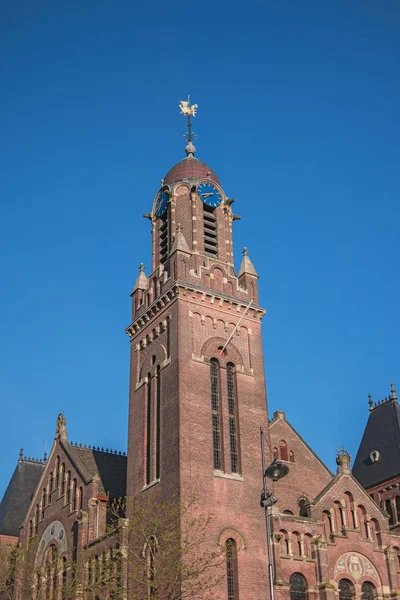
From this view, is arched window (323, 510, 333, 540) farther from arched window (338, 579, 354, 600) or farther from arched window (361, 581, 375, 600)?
arched window (361, 581, 375, 600)

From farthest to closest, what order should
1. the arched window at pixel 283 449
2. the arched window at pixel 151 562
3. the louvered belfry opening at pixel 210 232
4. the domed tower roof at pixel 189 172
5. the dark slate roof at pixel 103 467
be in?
the domed tower roof at pixel 189 172 < the louvered belfry opening at pixel 210 232 < the dark slate roof at pixel 103 467 < the arched window at pixel 283 449 < the arched window at pixel 151 562

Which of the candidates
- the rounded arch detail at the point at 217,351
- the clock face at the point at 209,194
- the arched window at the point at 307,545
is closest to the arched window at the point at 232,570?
the arched window at the point at 307,545

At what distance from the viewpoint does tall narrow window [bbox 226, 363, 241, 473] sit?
4817 cm

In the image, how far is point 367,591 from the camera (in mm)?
47500

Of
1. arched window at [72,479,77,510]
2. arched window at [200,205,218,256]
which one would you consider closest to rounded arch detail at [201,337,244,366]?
arched window at [200,205,218,256]

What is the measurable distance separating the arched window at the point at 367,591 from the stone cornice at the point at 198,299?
59.8 feet

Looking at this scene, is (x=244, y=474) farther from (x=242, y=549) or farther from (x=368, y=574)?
(x=368, y=574)

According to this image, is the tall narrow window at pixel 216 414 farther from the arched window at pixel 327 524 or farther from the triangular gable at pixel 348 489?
the arched window at pixel 327 524

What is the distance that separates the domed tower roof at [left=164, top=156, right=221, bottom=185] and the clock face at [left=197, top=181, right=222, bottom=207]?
0.96 meters

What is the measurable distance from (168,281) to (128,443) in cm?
1103

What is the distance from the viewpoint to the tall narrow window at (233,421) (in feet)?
158

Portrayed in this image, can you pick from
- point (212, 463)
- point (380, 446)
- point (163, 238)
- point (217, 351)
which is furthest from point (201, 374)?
point (380, 446)

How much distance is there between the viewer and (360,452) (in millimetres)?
62312

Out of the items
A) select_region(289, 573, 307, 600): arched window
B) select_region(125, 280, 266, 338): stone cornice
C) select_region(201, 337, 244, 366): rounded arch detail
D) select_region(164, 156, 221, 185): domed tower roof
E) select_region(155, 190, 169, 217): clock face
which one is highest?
select_region(164, 156, 221, 185): domed tower roof
